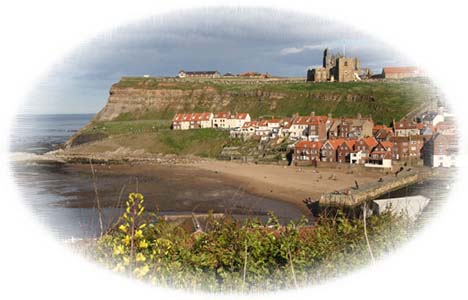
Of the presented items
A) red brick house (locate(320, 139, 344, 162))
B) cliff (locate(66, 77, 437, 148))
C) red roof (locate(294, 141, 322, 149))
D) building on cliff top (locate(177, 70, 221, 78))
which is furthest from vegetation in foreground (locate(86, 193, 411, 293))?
building on cliff top (locate(177, 70, 221, 78))

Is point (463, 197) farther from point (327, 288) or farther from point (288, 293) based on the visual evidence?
point (288, 293)

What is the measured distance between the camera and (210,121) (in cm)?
4084

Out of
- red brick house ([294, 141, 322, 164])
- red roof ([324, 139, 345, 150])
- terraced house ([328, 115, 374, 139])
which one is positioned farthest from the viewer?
terraced house ([328, 115, 374, 139])

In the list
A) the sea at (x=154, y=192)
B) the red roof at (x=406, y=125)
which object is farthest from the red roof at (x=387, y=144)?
the sea at (x=154, y=192)

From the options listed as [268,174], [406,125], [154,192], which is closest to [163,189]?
[154,192]

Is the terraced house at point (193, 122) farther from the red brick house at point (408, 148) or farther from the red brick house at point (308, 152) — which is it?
the red brick house at point (408, 148)

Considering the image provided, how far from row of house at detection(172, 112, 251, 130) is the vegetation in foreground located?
35.8 meters

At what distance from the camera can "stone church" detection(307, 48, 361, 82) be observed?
51.2 m

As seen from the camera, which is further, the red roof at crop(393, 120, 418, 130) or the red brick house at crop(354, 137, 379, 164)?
the red roof at crop(393, 120, 418, 130)

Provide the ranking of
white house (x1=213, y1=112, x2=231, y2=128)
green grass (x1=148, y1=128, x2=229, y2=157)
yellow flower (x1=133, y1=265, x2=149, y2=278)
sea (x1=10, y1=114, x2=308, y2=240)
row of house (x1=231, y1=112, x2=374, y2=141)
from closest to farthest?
yellow flower (x1=133, y1=265, x2=149, y2=278)
sea (x1=10, y1=114, x2=308, y2=240)
row of house (x1=231, y1=112, x2=374, y2=141)
green grass (x1=148, y1=128, x2=229, y2=157)
white house (x1=213, y1=112, x2=231, y2=128)

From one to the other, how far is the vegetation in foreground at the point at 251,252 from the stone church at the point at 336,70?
48.9 meters

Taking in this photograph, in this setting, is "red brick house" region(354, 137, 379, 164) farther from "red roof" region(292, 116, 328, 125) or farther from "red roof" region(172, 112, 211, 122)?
"red roof" region(172, 112, 211, 122)

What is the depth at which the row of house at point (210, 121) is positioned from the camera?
40.0 meters

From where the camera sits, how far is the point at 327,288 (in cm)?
312
